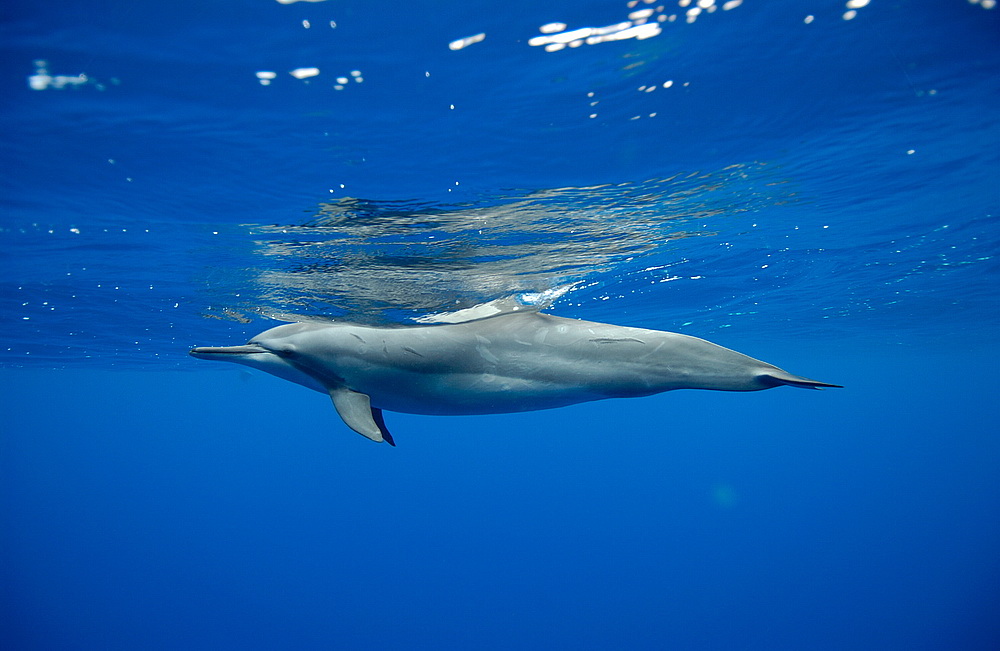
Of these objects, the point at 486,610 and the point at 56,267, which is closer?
the point at 56,267

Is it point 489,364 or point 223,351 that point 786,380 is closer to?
point 489,364

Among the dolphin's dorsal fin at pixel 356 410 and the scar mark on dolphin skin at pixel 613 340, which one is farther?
the dolphin's dorsal fin at pixel 356 410

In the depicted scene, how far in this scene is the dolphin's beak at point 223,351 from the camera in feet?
18.1

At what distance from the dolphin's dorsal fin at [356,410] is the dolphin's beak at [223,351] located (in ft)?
3.18

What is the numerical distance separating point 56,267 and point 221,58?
867 cm

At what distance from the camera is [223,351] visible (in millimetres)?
5645

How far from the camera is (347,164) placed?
650cm

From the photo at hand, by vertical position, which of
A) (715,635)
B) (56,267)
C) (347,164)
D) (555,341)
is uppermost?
(56,267)

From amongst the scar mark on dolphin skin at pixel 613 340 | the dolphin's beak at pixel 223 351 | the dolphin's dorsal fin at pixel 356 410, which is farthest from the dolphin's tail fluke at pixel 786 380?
the dolphin's beak at pixel 223 351

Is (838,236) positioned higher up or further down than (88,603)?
higher up

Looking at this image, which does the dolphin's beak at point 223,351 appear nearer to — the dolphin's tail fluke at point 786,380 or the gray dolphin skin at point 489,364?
the gray dolphin skin at point 489,364

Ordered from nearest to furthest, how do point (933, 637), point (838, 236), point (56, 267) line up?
point (56, 267), point (838, 236), point (933, 637)

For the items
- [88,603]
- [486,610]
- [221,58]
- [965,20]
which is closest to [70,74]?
[221,58]

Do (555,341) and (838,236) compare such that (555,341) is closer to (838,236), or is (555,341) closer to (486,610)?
(838,236)
